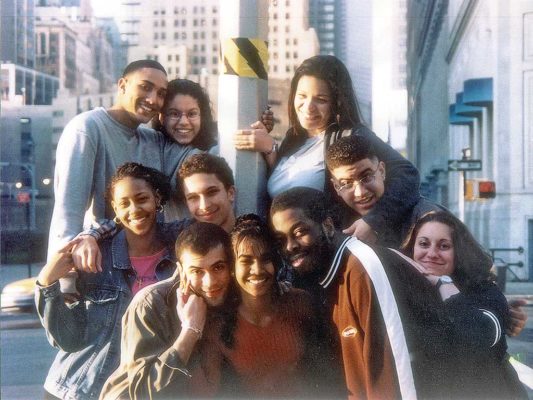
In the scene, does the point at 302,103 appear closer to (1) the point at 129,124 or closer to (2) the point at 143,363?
(1) the point at 129,124

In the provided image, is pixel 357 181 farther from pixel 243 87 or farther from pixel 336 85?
pixel 243 87

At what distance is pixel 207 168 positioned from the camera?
2.19 meters

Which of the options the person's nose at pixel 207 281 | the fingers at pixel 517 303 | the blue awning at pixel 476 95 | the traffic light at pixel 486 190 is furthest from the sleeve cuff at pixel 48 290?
the blue awning at pixel 476 95

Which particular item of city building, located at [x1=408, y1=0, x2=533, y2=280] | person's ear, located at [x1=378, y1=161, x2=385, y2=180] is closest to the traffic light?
city building, located at [x1=408, y1=0, x2=533, y2=280]

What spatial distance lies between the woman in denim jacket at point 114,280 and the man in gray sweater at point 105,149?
0.31 ft

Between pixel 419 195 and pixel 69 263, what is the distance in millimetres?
960

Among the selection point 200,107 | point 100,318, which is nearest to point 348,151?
point 200,107

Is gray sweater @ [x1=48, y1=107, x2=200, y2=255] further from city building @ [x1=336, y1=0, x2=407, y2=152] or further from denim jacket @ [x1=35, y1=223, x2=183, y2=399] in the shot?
city building @ [x1=336, y1=0, x2=407, y2=152]

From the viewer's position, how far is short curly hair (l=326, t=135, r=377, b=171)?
2111mm

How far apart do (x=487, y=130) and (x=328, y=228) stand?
6.50 feet

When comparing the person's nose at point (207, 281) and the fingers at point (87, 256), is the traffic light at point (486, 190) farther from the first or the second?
the fingers at point (87, 256)

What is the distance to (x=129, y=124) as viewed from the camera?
7.61ft

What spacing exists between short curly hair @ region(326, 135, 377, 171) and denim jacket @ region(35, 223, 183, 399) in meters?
0.47

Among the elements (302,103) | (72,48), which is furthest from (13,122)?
(302,103)
